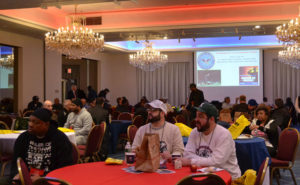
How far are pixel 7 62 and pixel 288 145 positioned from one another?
34.2ft

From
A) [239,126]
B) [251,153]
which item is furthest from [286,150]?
[239,126]

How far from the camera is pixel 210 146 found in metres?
3.36

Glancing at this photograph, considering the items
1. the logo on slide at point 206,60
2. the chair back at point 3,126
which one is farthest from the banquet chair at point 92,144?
the logo on slide at point 206,60

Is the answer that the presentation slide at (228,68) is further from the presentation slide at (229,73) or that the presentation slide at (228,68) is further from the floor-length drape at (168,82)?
the floor-length drape at (168,82)

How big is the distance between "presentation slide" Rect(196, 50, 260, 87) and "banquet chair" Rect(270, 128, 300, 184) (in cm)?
1109

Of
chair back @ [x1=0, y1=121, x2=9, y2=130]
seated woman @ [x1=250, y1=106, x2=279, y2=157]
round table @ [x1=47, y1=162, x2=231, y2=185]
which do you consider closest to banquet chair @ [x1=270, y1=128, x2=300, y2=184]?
seated woman @ [x1=250, y1=106, x2=279, y2=157]

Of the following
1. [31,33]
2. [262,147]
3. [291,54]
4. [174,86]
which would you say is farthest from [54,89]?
[262,147]

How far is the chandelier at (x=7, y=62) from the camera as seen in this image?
40.6 feet

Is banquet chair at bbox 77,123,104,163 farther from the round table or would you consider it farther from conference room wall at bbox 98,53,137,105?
conference room wall at bbox 98,53,137,105

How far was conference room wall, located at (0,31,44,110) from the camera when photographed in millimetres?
11344

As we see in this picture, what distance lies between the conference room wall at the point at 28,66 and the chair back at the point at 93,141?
6.51 m

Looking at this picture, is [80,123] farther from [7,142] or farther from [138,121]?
[138,121]

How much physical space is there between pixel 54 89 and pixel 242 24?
6.94 metres

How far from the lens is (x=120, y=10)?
1088 centimetres
